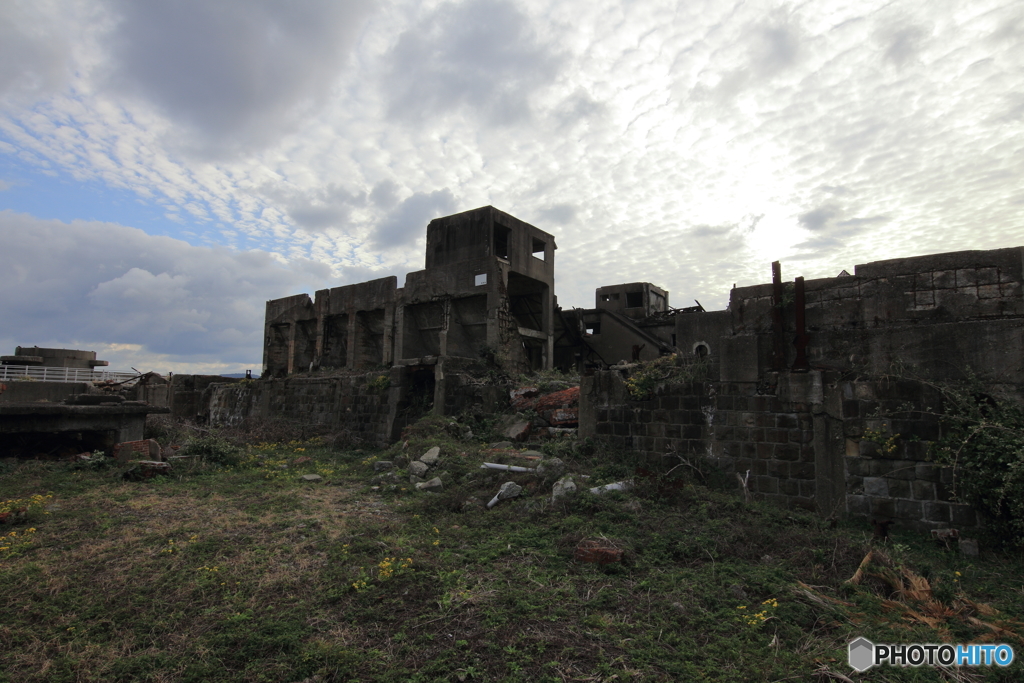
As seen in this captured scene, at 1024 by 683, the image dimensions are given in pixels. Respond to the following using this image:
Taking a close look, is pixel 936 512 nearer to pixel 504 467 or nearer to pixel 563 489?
pixel 563 489

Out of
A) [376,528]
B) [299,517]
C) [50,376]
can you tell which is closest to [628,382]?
[376,528]

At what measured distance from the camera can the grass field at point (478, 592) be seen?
3.28 metres

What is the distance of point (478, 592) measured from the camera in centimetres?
421

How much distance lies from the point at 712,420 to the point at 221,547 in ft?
20.2

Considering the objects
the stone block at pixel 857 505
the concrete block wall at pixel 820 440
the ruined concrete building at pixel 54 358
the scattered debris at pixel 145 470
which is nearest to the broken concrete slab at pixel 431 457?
the concrete block wall at pixel 820 440

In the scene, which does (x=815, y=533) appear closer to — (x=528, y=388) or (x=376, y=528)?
(x=376, y=528)

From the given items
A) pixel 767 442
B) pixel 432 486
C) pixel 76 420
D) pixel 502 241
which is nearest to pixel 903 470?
pixel 767 442

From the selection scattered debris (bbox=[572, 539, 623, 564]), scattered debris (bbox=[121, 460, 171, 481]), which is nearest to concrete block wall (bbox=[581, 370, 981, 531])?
scattered debris (bbox=[572, 539, 623, 564])

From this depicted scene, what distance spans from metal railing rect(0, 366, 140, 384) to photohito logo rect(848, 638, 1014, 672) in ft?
78.3

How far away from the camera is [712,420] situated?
7.33 m

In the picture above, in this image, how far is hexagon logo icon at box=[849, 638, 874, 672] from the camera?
323 centimetres

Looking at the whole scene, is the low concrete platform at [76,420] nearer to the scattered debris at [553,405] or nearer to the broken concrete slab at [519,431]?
the broken concrete slab at [519,431]

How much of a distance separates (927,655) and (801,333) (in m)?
4.18

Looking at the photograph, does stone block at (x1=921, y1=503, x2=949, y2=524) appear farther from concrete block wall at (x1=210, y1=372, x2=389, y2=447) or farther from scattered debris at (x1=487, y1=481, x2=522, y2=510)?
concrete block wall at (x1=210, y1=372, x2=389, y2=447)
